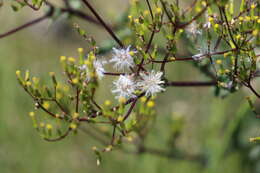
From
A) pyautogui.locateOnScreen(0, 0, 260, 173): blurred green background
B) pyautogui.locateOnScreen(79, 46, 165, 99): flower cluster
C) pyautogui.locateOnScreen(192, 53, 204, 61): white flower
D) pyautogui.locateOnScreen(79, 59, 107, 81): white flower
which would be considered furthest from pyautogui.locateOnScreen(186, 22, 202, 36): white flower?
pyautogui.locateOnScreen(0, 0, 260, 173): blurred green background

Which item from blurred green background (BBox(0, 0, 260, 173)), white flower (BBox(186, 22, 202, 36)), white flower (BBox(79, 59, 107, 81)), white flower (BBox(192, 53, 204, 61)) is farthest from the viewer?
blurred green background (BBox(0, 0, 260, 173))

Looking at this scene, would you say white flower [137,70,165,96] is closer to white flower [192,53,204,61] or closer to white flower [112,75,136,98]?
white flower [112,75,136,98]

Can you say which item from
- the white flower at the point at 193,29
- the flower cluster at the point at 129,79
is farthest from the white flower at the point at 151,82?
the white flower at the point at 193,29

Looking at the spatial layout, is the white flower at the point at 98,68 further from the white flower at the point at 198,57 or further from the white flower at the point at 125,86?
the white flower at the point at 198,57

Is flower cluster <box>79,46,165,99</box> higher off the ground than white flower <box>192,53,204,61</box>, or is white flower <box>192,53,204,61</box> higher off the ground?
white flower <box>192,53,204,61</box>

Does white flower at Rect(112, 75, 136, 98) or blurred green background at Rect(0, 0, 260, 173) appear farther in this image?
blurred green background at Rect(0, 0, 260, 173)

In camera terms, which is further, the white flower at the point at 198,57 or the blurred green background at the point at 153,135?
the blurred green background at the point at 153,135

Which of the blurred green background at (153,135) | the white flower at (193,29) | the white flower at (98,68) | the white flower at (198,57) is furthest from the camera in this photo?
the blurred green background at (153,135)

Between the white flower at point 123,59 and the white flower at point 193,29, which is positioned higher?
the white flower at point 193,29
